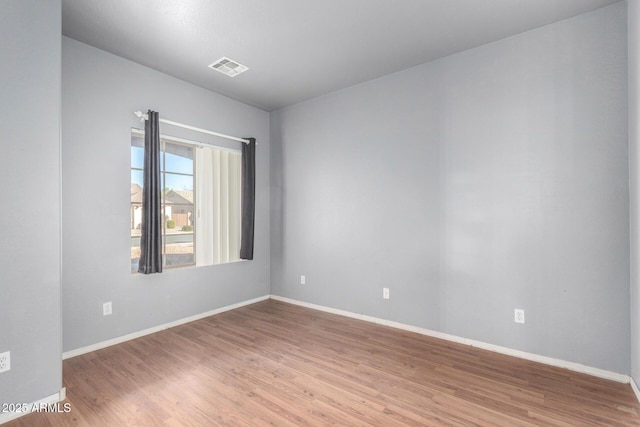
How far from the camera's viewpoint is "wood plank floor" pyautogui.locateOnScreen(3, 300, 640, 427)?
1892 mm

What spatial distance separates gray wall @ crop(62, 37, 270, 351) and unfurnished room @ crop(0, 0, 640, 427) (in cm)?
2

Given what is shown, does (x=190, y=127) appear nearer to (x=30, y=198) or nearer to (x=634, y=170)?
(x=30, y=198)

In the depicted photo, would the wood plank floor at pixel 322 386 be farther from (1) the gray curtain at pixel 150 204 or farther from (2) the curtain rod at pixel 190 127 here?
(2) the curtain rod at pixel 190 127

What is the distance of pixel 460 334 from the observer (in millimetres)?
3004

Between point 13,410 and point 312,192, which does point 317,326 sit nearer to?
point 312,192

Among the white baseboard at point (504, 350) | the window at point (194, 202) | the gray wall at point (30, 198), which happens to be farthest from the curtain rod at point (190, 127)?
the white baseboard at point (504, 350)

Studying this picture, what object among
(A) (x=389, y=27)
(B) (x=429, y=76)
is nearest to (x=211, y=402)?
(A) (x=389, y=27)

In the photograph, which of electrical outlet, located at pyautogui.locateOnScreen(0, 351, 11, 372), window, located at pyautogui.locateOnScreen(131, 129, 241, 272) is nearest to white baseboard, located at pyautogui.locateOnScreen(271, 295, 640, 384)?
window, located at pyautogui.locateOnScreen(131, 129, 241, 272)

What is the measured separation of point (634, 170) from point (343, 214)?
2.64 meters

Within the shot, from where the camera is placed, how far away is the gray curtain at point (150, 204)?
313 cm

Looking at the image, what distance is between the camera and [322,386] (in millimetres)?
2252

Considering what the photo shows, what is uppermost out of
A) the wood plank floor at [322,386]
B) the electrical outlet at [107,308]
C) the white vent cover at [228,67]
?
the white vent cover at [228,67]

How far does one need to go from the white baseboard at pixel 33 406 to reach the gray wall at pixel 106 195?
0.77m

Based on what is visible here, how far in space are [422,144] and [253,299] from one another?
314cm
